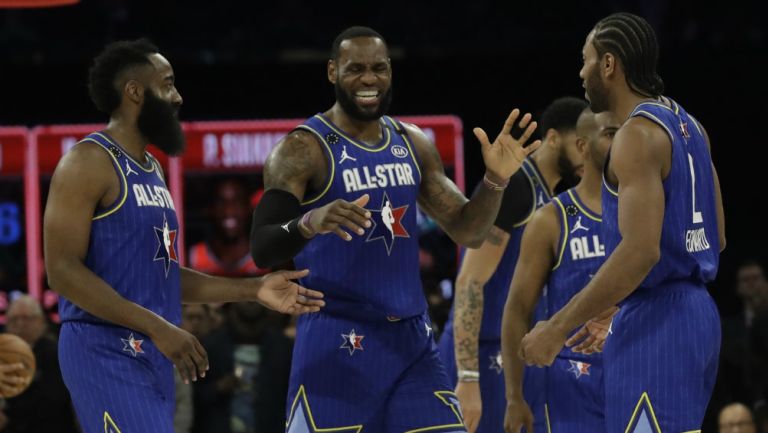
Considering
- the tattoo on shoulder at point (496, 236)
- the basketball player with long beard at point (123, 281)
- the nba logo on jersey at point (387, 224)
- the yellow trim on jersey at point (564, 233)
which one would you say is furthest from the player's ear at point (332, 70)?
the tattoo on shoulder at point (496, 236)

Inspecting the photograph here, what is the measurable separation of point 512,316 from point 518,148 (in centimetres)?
83

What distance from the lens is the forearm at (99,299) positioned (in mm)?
5223

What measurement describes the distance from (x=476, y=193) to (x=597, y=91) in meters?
1.04

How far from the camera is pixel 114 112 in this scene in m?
5.80

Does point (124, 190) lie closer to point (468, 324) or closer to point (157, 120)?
point (157, 120)

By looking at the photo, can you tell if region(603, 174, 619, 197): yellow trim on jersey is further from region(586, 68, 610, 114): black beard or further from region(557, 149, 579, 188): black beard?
region(557, 149, 579, 188): black beard

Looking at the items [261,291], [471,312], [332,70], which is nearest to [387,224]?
[261,291]

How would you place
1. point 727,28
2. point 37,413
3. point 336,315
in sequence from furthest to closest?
point 727,28
point 37,413
point 336,315

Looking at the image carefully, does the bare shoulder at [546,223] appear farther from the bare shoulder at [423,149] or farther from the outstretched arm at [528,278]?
the bare shoulder at [423,149]

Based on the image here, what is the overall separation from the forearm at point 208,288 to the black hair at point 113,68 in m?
0.80

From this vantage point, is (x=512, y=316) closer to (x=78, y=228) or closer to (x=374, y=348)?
(x=374, y=348)

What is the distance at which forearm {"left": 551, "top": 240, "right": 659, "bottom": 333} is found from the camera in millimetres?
4684

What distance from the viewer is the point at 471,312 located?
6.83 m

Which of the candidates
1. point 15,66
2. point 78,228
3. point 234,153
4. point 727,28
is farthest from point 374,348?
point 727,28
